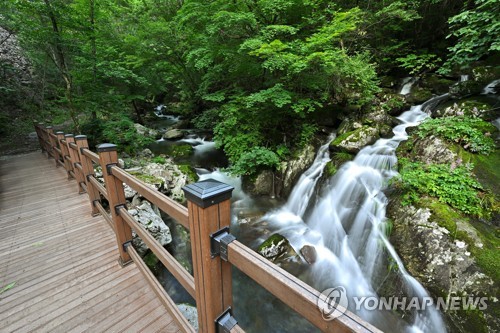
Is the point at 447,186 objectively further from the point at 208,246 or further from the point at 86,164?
the point at 86,164

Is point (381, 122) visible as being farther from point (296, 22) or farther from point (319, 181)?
point (296, 22)

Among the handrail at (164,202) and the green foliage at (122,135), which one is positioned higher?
the handrail at (164,202)

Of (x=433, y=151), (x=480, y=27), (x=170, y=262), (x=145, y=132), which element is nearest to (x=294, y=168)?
(x=433, y=151)

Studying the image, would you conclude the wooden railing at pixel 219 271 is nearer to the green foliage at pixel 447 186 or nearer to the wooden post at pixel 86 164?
the wooden post at pixel 86 164

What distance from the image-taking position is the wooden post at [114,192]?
2.20 meters

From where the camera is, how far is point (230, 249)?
1.06 metres

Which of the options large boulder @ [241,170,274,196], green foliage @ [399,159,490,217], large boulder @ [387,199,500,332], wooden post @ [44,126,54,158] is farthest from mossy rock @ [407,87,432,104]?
wooden post @ [44,126,54,158]

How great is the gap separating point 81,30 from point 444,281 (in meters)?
10.2

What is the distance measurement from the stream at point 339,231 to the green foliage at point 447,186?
0.66 meters

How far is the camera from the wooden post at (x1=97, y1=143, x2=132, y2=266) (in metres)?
2.20

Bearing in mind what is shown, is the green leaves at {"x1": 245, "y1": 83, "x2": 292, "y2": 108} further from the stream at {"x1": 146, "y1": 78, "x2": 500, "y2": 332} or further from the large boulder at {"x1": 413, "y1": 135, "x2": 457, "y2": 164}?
the large boulder at {"x1": 413, "y1": 135, "x2": 457, "y2": 164}

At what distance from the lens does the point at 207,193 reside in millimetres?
1014

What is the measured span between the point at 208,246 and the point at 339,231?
451 cm

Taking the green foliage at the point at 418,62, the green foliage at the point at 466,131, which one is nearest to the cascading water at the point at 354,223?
the green foliage at the point at 466,131
